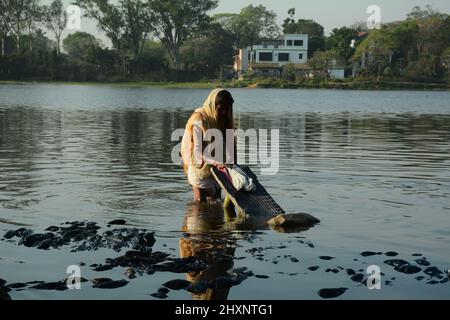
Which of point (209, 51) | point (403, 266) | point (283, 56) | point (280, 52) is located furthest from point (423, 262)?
point (209, 51)

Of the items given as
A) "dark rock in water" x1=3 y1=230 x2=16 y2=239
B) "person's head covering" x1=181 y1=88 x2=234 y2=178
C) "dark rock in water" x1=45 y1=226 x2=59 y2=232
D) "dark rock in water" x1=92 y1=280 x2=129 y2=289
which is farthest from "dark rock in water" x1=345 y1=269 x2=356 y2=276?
"dark rock in water" x1=3 y1=230 x2=16 y2=239

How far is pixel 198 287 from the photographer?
6418 millimetres

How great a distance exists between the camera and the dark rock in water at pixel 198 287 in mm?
6375

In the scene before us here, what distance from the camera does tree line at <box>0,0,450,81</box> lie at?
317ft

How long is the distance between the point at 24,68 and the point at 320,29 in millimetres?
62896

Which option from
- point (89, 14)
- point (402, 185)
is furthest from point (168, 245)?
point (89, 14)

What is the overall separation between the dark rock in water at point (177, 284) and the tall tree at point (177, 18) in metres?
101

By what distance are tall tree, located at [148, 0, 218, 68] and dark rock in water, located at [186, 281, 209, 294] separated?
101 metres

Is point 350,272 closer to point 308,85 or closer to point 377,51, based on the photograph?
point 308,85

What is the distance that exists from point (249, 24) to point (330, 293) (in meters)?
130

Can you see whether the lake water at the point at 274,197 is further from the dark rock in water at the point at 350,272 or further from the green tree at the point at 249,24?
the green tree at the point at 249,24
